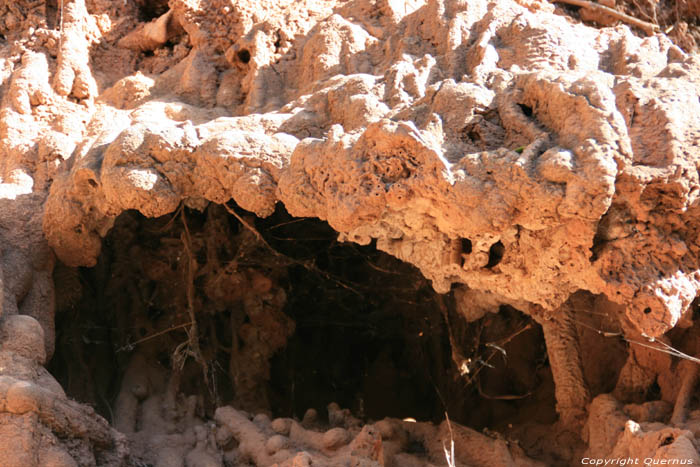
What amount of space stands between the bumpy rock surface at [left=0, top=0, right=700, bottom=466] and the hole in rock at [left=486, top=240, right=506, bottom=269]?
10 mm

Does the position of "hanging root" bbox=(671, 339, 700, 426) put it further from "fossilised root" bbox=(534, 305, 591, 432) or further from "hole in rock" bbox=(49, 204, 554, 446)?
"hole in rock" bbox=(49, 204, 554, 446)

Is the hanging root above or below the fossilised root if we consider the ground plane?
above

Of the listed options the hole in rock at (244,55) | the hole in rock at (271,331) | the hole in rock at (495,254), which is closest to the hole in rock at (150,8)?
the hole in rock at (244,55)

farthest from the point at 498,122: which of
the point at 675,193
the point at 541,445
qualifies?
the point at 541,445

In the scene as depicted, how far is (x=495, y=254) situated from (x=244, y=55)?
76.7 inches

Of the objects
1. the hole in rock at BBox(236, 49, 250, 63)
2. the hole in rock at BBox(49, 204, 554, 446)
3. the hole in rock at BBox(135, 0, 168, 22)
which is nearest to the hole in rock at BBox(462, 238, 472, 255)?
the hole in rock at BBox(49, 204, 554, 446)

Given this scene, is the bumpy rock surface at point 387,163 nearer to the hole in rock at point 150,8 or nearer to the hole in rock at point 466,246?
the hole in rock at point 466,246

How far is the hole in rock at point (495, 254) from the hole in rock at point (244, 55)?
1899mm

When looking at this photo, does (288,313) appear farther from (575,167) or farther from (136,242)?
(575,167)

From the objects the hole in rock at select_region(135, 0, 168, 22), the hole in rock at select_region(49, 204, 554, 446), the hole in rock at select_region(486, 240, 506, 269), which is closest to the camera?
the hole in rock at select_region(486, 240, 506, 269)

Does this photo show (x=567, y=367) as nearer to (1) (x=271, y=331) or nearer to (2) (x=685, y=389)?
(2) (x=685, y=389)

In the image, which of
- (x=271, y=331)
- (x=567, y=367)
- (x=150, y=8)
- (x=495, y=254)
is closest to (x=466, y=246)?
(x=495, y=254)

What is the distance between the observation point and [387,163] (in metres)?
2.84

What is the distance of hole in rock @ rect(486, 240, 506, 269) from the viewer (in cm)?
309
